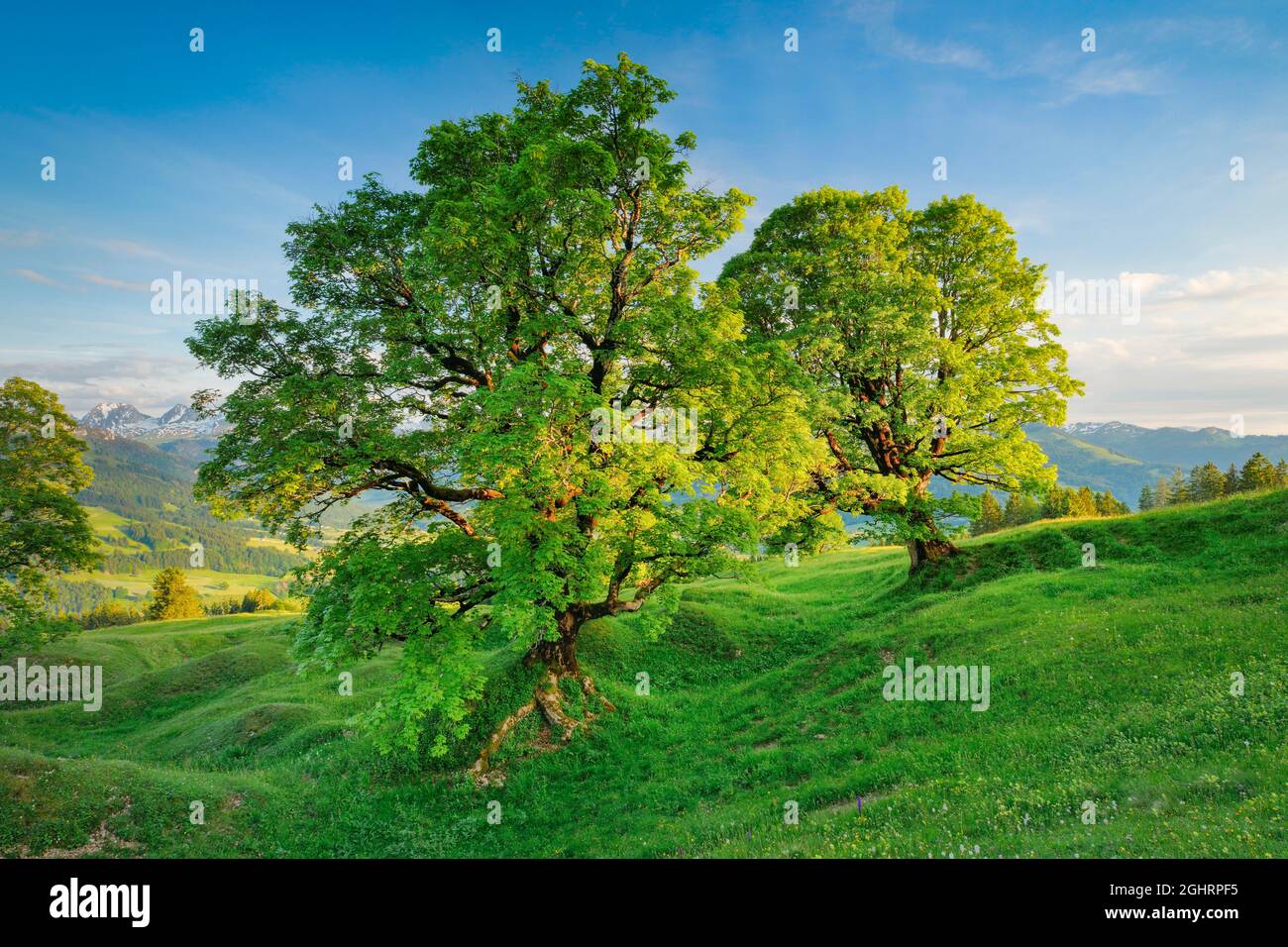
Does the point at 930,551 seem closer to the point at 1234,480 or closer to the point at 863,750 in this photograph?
the point at 863,750

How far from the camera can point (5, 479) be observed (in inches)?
1011

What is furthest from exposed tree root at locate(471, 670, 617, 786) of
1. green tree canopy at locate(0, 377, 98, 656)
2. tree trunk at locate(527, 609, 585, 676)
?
green tree canopy at locate(0, 377, 98, 656)

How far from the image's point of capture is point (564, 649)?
71.2 ft

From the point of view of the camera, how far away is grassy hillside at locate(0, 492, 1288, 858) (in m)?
9.91

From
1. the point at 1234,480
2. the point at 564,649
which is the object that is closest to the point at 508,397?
the point at 564,649

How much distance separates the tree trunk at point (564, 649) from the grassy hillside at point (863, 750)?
139cm

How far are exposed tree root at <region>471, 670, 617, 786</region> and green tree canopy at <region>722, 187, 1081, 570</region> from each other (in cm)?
1468

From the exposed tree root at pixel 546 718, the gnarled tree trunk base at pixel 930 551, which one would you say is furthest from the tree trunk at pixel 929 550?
the exposed tree root at pixel 546 718

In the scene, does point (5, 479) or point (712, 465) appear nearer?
point (712, 465)

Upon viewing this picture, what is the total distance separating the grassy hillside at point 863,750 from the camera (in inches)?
390
